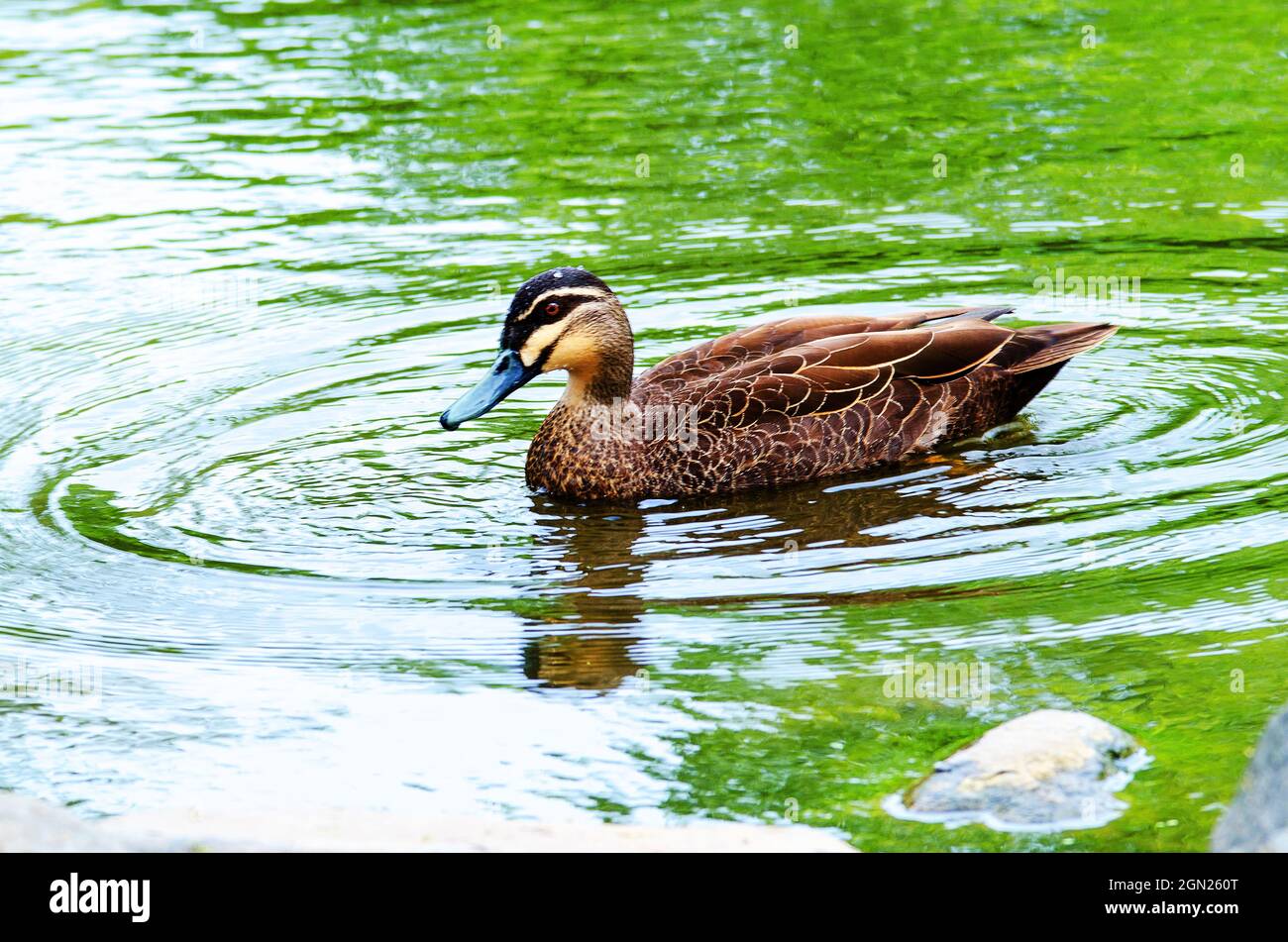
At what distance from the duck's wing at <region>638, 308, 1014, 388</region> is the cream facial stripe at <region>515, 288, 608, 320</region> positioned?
61 centimetres

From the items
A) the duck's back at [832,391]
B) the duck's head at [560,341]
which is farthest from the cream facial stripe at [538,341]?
the duck's back at [832,391]

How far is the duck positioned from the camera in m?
9.09

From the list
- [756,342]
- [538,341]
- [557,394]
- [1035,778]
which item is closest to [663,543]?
[538,341]

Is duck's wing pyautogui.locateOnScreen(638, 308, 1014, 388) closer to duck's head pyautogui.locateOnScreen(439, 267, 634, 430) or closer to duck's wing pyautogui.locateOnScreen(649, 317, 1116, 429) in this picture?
duck's wing pyautogui.locateOnScreen(649, 317, 1116, 429)

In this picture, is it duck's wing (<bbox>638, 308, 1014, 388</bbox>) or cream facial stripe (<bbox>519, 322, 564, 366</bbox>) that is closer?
cream facial stripe (<bbox>519, 322, 564, 366</bbox>)

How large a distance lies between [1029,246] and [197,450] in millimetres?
5938

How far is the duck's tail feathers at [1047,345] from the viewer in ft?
32.2

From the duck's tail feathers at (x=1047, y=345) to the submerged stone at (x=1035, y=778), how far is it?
415 centimetres

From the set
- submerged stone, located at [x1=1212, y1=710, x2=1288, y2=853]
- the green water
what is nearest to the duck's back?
the green water

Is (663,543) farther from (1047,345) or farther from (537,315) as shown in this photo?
(1047,345)

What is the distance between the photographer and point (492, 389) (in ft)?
29.6

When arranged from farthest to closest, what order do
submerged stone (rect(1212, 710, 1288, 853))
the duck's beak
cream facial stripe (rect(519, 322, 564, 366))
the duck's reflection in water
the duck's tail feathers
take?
the duck's tail feathers < cream facial stripe (rect(519, 322, 564, 366)) < the duck's beak < the duck's reflection in water < submerged stone (rect(1212, 710, 1288, 853))

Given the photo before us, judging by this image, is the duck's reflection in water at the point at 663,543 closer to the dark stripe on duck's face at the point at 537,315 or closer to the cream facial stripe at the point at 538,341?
the cream facial stripe at the point at 538,341

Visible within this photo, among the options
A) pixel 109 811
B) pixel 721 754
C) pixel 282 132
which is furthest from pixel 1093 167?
pixel 109 811
